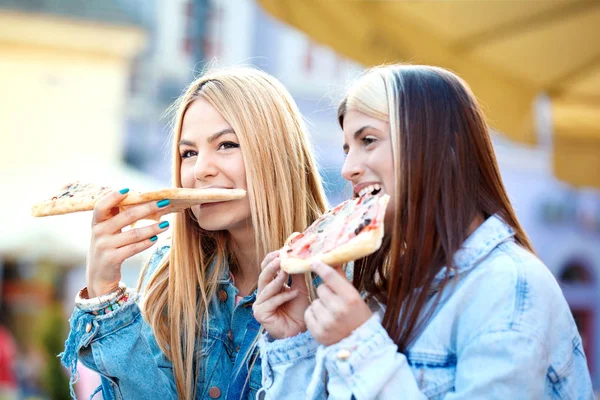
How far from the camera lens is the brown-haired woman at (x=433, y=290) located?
1801mm

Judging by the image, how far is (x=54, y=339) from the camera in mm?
7777

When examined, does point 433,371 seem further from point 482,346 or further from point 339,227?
Result: point 339,227

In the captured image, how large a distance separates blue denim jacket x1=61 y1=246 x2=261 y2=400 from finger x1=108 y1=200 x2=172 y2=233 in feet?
1.04

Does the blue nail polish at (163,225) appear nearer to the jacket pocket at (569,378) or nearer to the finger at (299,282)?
the finger at (299,282)

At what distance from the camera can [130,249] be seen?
2496 millimetres

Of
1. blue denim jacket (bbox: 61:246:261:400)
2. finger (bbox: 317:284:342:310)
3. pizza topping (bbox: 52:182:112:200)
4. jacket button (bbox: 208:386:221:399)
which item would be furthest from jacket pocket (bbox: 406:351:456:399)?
pizza topping (bbox: 52:182:112:200)

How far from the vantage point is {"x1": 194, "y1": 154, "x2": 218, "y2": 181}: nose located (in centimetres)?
262

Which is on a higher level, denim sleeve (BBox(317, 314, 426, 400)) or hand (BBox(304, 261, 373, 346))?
hand (BBox(304, 261, 373, 346))

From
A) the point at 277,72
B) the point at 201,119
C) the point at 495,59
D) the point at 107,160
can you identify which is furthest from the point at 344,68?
the point at 201,119

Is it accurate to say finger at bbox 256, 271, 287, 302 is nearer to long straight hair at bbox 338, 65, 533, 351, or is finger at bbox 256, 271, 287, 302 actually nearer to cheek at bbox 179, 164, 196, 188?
long straight hair at bbox 338, 65, 533, 351

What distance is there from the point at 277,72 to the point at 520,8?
13.1 metres

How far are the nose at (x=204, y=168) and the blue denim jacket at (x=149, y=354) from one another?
20.1 inches

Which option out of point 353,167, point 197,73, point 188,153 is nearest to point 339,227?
point 353,167

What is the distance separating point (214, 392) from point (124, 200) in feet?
2.64
